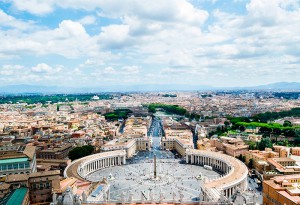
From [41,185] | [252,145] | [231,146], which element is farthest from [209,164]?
[41,185]

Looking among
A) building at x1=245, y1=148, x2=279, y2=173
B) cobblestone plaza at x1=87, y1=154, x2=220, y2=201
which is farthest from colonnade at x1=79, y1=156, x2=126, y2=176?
building at x1=245, y1=148, x2=279, y2=173

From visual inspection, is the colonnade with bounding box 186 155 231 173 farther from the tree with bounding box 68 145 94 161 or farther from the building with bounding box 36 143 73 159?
the building with bounding box 36 143 73 159

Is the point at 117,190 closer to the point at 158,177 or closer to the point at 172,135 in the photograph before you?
the point at 158,177

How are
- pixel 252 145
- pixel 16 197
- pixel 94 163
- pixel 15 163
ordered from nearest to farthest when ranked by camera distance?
pixel 16 197
pixel 15 163
pixel 94 163
pixel 252 145

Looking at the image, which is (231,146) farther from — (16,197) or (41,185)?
(16,197)

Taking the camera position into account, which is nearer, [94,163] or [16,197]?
[16,197]

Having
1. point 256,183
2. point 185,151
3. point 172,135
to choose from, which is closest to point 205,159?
point 185,151
